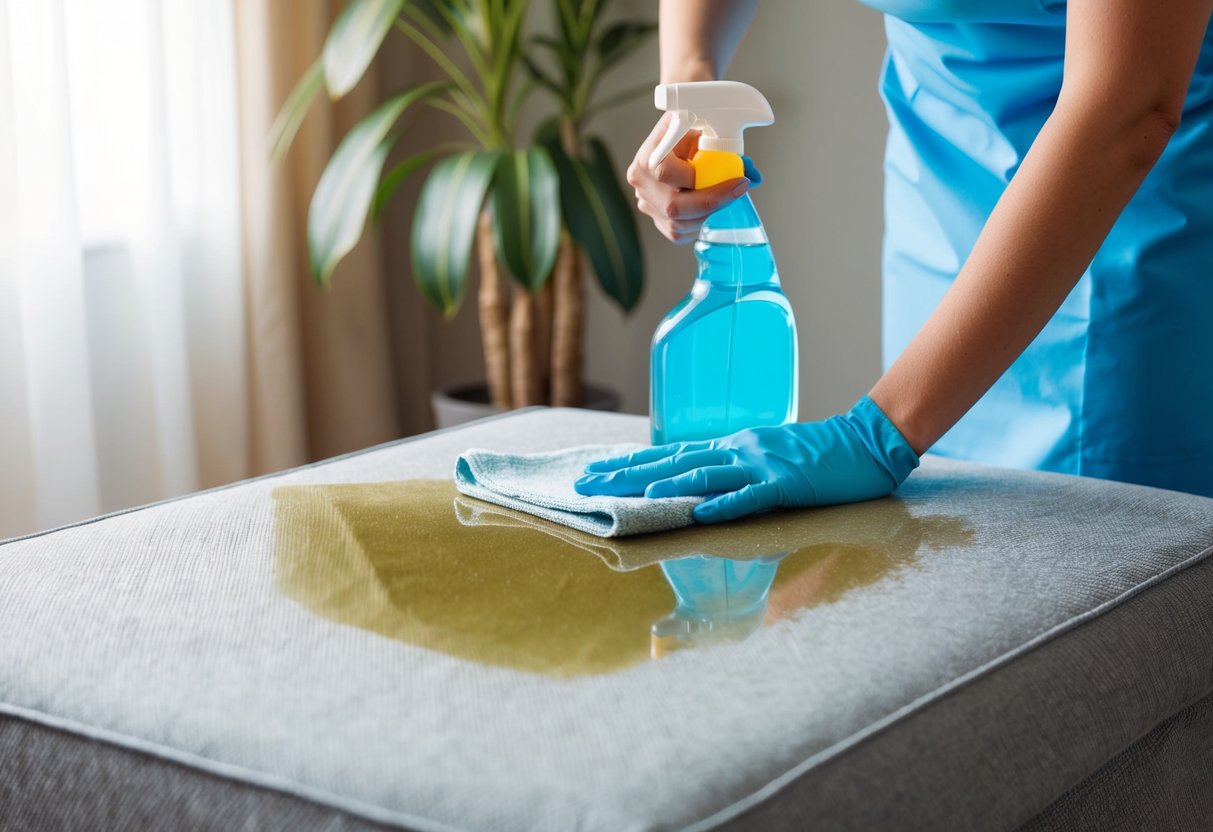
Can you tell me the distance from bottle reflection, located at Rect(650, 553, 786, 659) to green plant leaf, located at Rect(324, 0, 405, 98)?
1.54 meters

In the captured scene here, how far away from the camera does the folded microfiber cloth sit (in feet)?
2.99

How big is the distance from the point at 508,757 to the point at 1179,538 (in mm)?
564

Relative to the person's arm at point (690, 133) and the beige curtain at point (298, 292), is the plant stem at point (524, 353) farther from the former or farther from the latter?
the person's arm at point (690, 133)

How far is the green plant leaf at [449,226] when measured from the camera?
2.20 meters

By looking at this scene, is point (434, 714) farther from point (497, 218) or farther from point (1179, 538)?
point (497, 218)

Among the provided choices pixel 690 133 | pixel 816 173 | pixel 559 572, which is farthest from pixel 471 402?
pixel 559 572

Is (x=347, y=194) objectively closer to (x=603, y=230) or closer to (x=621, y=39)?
(x=603, y=230)

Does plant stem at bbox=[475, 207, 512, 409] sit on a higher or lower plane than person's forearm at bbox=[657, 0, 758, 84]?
lower

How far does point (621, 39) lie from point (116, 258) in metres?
1.05

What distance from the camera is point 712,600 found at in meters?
0.78

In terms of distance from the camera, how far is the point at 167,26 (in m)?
2.30

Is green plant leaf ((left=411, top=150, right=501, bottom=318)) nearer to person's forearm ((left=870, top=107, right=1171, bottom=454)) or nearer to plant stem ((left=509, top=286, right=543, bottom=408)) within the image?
plant stem ((left=509, top=286, right=543, bottom=408))

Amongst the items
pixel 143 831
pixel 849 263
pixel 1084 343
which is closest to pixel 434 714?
pixel 143 831

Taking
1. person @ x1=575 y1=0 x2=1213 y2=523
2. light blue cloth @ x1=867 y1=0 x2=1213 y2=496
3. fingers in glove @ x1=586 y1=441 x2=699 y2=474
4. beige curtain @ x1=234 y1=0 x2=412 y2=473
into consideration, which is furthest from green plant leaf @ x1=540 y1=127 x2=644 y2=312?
fingers in glove @ x1=586 y1=441 x2=699 y2=474
